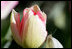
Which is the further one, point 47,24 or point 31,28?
point 47,24

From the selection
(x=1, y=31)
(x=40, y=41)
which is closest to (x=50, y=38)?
(x=40, y=41)

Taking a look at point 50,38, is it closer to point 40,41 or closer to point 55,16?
point 40,41

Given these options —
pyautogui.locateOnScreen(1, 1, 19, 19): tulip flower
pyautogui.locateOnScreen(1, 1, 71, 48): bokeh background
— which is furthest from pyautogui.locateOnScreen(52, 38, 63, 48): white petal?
pyautogui.locateOnScreen(1, 1, 19, 19): tulip flower

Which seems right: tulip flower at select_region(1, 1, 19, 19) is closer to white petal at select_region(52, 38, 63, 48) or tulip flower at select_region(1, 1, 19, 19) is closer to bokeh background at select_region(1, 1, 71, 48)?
bokeh background at select_region(1, 1, 71, 48)

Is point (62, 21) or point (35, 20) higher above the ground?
point (35, 20)

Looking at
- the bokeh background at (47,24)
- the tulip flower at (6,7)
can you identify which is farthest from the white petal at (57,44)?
the tulip flower at (6,7)

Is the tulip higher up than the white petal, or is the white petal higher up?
the tulip
